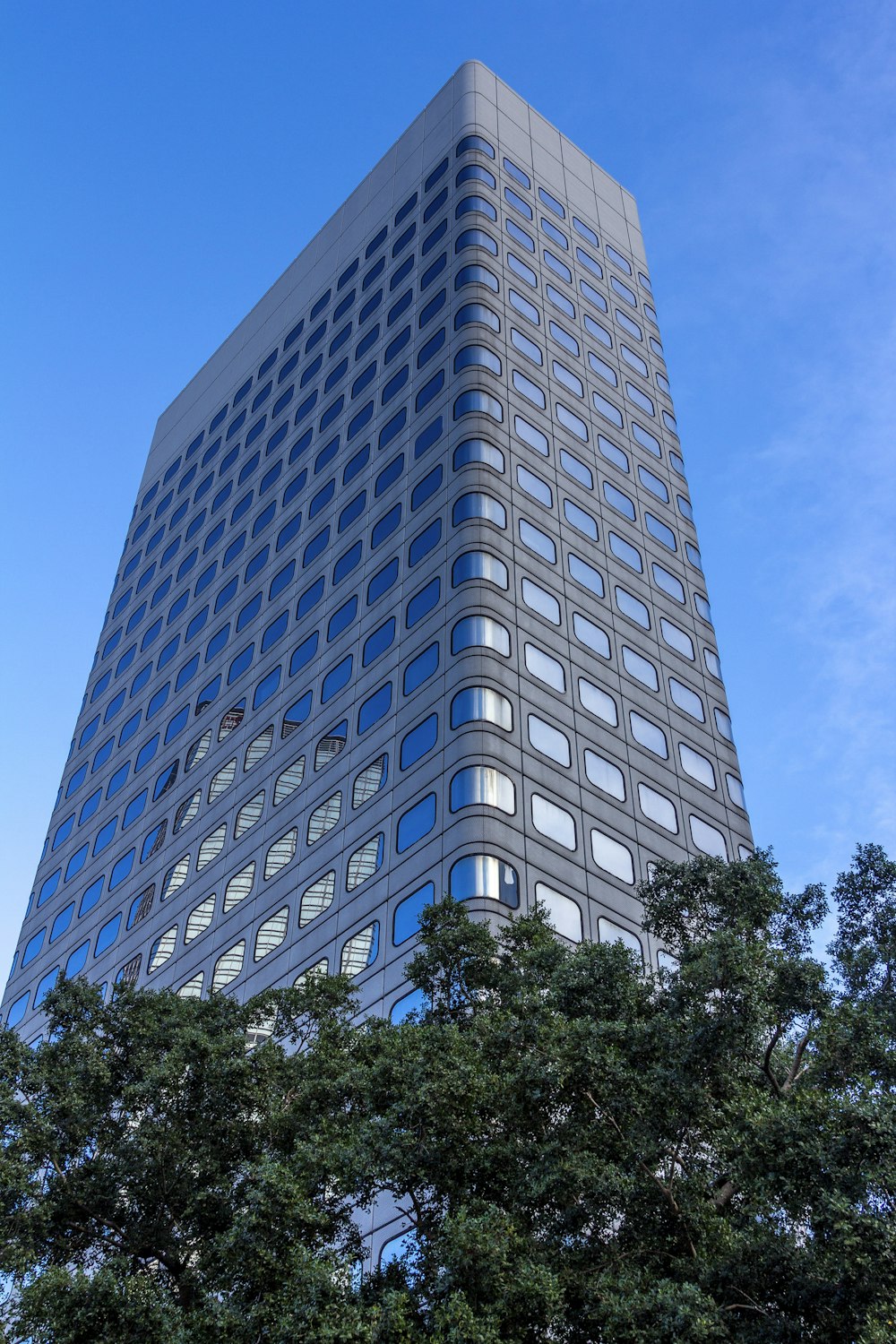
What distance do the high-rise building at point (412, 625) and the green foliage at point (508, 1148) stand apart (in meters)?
11.9

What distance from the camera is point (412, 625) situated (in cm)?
4856

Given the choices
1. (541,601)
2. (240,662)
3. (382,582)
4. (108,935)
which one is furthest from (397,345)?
(108,935)

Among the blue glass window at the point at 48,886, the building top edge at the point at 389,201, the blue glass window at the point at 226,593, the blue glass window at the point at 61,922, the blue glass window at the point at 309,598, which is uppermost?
the building top edge at the point at 389,201

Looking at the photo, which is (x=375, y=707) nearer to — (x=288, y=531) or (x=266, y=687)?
(x=266, y=687)

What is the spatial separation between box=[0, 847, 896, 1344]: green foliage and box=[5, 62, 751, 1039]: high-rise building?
11919 mm

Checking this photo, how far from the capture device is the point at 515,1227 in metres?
20.9

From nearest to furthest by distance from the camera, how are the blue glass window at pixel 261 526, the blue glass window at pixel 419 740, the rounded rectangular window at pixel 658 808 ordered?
the blue glass window at pixel 419 740
the rounded rectangular window at pixel 658 808
the blue glass window at pixel 261 526

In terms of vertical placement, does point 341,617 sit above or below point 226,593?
below

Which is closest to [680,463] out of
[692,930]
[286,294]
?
[286,294]

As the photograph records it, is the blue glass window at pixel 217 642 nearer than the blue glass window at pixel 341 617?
No

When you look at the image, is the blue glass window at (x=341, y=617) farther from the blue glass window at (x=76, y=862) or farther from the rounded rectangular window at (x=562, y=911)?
the blue glass window at (x=76, y=862)

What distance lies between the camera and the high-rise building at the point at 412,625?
43.3m

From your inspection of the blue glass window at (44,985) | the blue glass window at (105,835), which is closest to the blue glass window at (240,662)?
the blue glass window at (105,835)

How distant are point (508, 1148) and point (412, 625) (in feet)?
91.4
